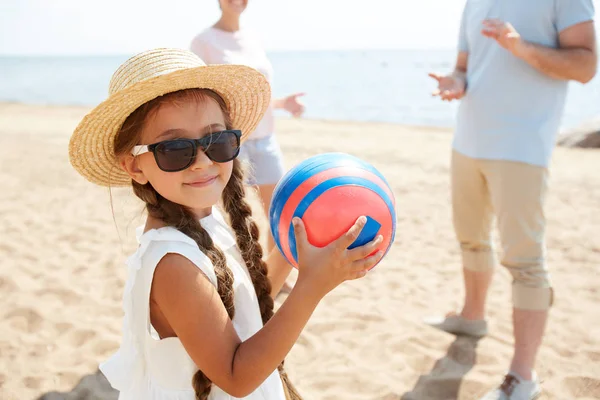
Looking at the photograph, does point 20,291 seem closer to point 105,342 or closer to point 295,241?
point 105,342

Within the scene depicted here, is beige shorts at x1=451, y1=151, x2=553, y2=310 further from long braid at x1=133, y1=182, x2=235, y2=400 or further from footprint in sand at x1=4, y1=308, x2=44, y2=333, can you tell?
footprint in sand at x1=4, y1=308, x2=44, y2=333

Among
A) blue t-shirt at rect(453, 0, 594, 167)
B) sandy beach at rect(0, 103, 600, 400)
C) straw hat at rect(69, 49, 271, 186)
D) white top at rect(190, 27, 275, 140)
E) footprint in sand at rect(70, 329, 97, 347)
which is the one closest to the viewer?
straw hat at rect(69, 49, 271, 186)

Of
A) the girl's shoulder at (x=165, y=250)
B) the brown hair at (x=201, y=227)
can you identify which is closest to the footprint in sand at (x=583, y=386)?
the brown hair at (x=201, y=227)

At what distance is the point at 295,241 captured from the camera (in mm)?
2057

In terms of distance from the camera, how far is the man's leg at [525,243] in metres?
3.22

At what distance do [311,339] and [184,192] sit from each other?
2.51 m

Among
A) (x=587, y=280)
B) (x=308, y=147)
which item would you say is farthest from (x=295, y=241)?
(x=308, y=147)

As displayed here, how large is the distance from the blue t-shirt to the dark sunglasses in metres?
2.00

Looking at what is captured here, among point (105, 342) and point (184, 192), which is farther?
point (105, 342)

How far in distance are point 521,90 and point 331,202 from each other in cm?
192

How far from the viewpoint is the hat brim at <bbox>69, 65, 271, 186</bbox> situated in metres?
1.93

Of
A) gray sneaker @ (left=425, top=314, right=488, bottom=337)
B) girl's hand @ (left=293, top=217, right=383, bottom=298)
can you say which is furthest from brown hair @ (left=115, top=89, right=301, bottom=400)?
gray sneaker @ (left=425, top=314, right=488, bottom=337)

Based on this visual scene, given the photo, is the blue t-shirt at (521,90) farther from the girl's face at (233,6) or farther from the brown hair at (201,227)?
the girl's face at (233,6)

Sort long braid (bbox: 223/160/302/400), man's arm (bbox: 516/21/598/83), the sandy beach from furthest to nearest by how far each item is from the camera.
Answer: the sandy beach, man's arm (bbox: 516/21/598/83), long braid (bbox: 223/160/302/400)
